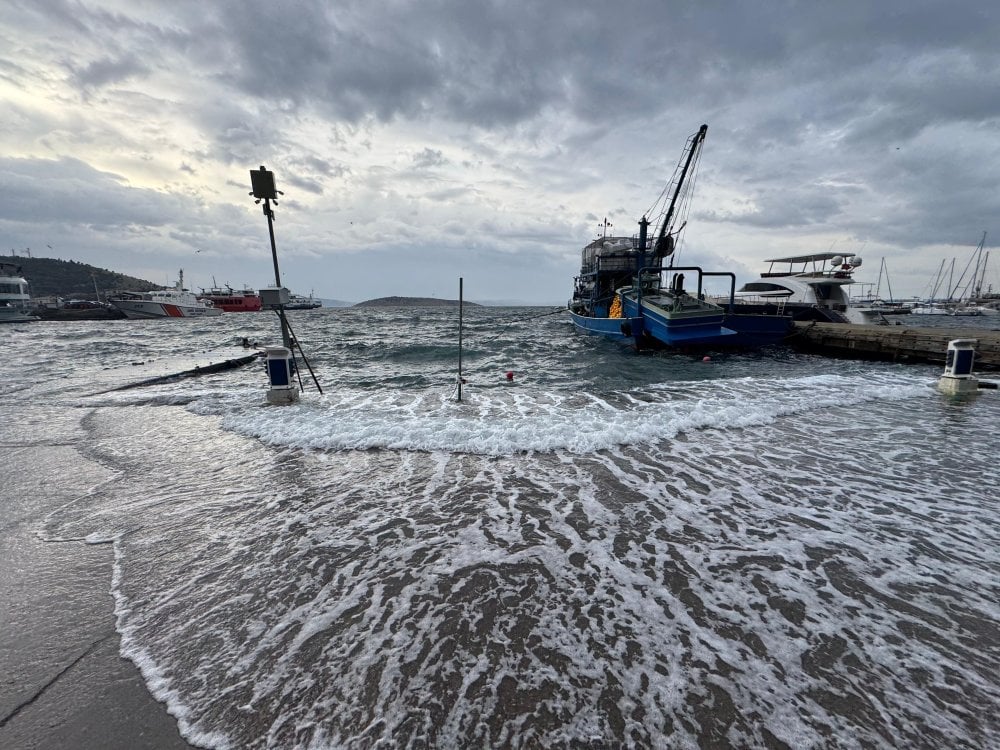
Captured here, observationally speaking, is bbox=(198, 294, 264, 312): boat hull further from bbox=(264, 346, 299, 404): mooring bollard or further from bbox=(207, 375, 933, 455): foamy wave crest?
bbox=(207, 375, 933, 455): foamy wave crest

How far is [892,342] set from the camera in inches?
745

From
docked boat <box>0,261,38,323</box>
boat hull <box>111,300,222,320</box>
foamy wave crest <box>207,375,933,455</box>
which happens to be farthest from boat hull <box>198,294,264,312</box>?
foamy wave crest <box>207,375,933,455</box>

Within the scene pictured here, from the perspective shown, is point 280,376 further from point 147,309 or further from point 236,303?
point 236,303

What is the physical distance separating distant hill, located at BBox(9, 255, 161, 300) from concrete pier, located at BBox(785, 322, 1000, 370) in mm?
168176

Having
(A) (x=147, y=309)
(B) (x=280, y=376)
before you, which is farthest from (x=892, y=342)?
(A) (x=147, y=309)

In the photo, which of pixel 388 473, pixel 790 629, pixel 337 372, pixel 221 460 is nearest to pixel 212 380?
pixel 337 372

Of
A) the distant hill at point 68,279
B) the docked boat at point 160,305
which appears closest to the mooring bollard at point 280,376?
the docked boat at point 160,305

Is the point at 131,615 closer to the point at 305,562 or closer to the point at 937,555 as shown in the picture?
the point at 305,562

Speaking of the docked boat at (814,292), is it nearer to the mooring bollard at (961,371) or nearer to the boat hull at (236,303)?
the mooring bollard at (961,371)

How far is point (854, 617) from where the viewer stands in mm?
3385

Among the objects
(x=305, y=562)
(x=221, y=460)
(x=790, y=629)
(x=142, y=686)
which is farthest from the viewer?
(x=221, y=460)

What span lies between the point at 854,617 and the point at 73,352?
34.5 meters

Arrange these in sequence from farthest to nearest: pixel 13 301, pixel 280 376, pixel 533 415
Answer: pixel 13 301 < pixel 280 376 < pixel 533 415

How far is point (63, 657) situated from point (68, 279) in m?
210
